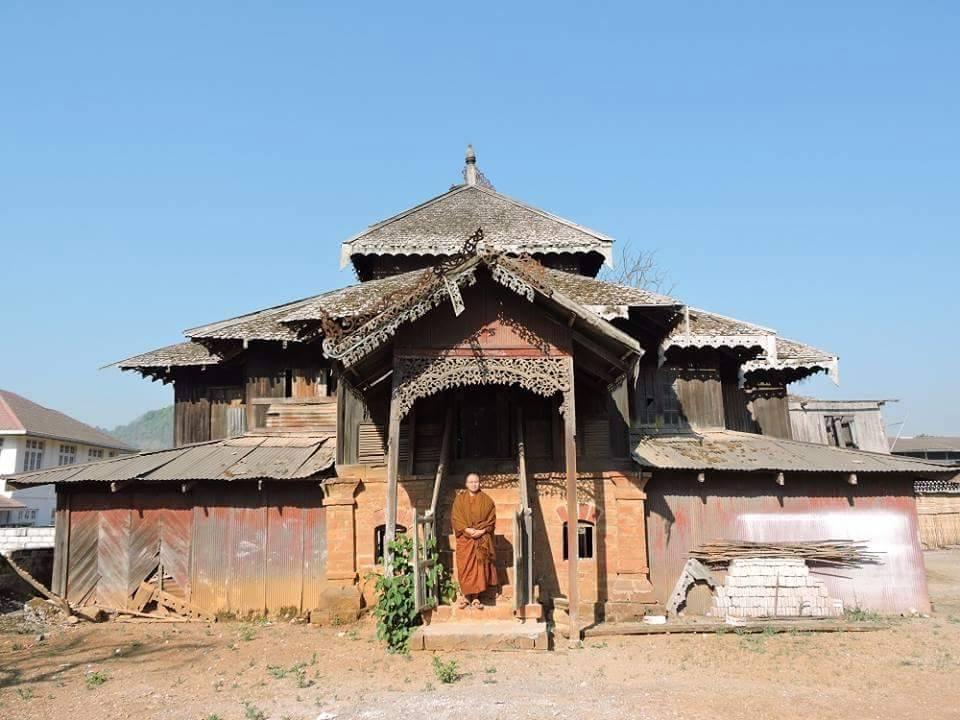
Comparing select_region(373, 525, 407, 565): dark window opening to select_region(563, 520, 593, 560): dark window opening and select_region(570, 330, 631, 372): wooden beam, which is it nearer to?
select_region(563, 520, 593, 560): dark window opening

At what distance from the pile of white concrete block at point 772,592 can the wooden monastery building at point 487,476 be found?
520 mm

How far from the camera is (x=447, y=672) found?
8797 millimetres

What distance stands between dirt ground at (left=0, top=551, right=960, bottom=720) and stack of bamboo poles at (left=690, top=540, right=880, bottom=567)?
5.82 feet

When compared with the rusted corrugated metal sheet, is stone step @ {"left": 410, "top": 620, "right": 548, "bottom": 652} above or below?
below

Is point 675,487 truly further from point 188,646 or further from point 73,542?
point 73,542

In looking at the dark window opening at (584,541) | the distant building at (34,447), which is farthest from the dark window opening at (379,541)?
the distant building at (34,447)

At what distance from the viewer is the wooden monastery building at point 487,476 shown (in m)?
11.5

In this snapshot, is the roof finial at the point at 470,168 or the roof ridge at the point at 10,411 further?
the roof ridge at the point at 10,411

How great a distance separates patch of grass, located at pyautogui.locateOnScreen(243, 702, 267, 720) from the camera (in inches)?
295

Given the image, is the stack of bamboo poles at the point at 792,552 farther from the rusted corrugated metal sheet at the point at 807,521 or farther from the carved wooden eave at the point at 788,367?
the carved wooden eave at the point at 788,367

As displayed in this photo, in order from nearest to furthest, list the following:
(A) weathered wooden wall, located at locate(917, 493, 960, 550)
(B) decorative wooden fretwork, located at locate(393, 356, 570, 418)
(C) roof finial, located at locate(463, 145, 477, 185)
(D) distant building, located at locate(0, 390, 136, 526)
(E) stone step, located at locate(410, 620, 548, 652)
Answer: (E) stone step, located at locate(410, 620, 548, 652) → (B) decorative wooden fretwork, located at locate(393, 356, 570, 418) → (C) roof finial, located at locate(463, 145, 477, 185) → (A) weathered wooden wall, located at locate(917, 493, 960, 550) → (D) distant building, located at locate(0, 390, 136, 526)

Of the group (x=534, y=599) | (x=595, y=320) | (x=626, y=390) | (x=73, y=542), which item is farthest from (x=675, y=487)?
(x=73, y=542)

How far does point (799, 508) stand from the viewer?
14.4 m

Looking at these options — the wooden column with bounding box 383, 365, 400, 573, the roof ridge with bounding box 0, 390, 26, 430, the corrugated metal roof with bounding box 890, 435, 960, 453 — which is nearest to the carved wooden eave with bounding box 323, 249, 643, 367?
the wooden column with bounding box 383, 365, 400, 573
